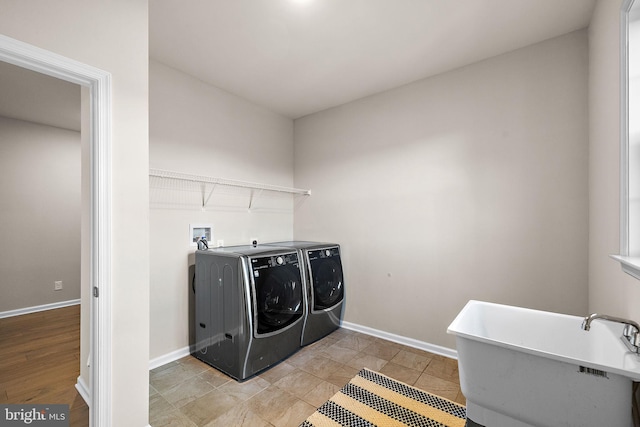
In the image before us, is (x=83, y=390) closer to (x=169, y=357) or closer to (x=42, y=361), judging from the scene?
(x=169, y=357)

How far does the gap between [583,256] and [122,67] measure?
3.14 m

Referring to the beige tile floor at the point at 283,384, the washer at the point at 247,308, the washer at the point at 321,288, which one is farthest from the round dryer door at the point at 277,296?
the beige tile floor at the point at 283,384

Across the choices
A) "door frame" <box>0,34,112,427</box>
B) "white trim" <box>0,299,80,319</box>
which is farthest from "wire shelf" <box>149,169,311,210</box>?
"white trim" <box>0,299,80,319</box>

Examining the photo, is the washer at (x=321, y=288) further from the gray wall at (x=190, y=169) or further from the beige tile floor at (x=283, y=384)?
the gray wall at (x=190, y=169)

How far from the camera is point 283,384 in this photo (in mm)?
2107

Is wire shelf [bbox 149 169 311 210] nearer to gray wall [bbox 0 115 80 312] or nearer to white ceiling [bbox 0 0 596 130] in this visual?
white ceiling [bbox 0 0 596 130]

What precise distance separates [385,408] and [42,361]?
292 cm

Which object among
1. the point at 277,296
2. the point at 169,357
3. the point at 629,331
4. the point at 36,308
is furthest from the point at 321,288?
the point at 36,308

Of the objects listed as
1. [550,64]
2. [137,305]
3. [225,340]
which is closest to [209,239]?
[225,340]

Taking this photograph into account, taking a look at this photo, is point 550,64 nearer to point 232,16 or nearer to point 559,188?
point 559,188

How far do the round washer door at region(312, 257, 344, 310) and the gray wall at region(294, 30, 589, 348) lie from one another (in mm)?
174

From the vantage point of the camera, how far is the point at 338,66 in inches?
97.3

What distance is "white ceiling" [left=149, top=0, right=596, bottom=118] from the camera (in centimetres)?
178

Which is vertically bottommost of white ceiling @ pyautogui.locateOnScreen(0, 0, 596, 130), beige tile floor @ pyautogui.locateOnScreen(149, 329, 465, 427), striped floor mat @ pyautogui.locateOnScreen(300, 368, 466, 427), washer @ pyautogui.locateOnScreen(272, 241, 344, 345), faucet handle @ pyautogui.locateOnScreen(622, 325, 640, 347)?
beige tile floor @ pyautogui.locateOnScreen(149, 329, 465, 427)
